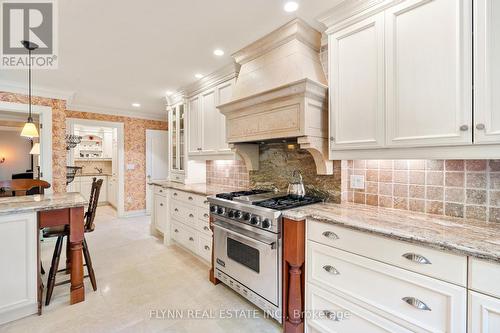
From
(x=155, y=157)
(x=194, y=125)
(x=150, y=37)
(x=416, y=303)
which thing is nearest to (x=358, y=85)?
(x=416, y=303)

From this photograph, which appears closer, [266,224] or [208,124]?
[266,224]

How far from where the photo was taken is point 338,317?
1576mm

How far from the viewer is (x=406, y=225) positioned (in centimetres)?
141

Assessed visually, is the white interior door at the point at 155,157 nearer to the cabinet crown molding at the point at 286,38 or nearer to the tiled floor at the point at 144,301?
the tiled floor at the point at 144,301

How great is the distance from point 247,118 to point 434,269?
1.87 meters

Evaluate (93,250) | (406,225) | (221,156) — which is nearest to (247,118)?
(221,156)

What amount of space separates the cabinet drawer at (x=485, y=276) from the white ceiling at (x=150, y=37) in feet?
6.14

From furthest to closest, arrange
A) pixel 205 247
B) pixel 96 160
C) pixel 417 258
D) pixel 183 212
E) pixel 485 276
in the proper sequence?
pixel 96 160, pixel 183 212, pixel 205 247, pixel 417 258, pixel 485 276

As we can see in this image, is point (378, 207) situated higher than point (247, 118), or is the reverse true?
point (247, 118)

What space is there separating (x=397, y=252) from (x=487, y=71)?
107 centimetres

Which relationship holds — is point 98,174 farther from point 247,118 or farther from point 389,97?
point 389,97

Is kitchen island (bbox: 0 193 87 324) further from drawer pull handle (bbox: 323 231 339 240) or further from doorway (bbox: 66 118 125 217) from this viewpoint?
doorway (bbox: 66 118 125 217)

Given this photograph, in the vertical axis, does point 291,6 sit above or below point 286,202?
above

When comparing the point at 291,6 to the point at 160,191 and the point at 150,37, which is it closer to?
the point at 150,37
